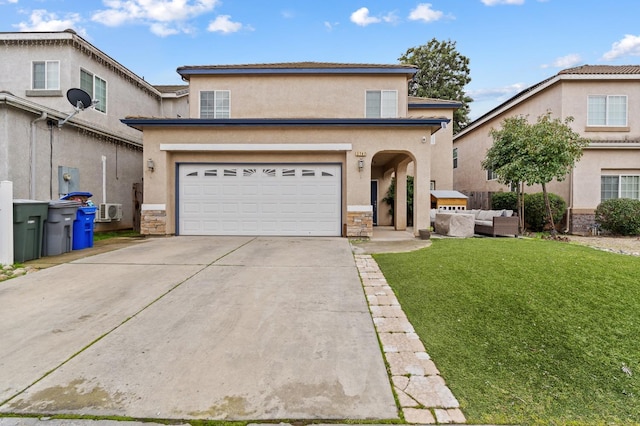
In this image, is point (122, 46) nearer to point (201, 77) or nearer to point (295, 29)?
point (201, 77)

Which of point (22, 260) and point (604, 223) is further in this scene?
point (604, 223)

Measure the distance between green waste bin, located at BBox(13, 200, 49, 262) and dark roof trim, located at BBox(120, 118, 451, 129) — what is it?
14.1ft

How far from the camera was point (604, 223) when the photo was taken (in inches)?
502

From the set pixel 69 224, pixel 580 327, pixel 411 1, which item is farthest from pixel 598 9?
pixel 69 224

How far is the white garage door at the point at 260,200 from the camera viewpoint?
35.9 feet

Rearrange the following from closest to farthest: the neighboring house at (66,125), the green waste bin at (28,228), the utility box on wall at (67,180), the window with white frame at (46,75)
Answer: the green waste bin at (28,228), the neighboring house at (66,125), the utility box on wall at (67,180), the window with white frame at (46,75)

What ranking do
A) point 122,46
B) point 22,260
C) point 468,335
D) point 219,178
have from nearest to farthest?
point 468,335, point 22,260, point 219,178, point 122,46

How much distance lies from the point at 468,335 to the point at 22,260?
8.17 metres

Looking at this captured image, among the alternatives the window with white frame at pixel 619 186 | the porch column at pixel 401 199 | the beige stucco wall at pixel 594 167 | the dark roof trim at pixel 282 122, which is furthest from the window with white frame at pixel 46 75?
the window with white frame at pixel 619 186

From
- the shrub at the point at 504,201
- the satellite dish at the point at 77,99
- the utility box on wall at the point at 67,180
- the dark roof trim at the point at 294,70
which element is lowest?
the shrub at the point at 504,201

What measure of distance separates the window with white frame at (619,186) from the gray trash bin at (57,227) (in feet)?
58.9

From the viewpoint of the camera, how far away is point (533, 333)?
138 inches

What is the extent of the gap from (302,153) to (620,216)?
38.3 ft

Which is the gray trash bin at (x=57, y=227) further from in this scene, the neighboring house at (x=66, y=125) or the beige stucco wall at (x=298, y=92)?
the beige stucco wall at (x=298, y=92)
